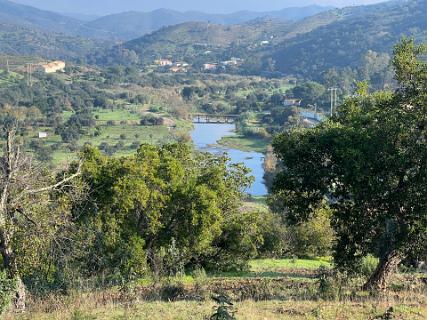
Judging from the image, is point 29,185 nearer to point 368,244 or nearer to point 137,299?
point 137,299

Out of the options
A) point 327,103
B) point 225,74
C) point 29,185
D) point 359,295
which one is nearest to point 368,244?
point 359,295

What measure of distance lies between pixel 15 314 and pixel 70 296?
670 millimetres

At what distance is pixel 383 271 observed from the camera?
855 centimetres

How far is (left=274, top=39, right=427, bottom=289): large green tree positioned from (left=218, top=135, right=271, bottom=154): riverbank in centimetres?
5460

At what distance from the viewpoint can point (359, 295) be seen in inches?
288

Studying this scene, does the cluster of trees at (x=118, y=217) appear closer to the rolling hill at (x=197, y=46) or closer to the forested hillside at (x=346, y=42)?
the forested hillside at (x=346, y=42)

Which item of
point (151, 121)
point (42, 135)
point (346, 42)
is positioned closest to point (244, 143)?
point (151, 121)

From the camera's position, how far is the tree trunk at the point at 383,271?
8.36 metres

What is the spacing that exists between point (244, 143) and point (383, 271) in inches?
2375

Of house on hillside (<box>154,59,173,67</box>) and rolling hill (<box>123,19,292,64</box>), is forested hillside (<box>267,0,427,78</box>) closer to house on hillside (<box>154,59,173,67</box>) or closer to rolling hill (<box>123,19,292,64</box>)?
rolling hill (<box>123,19,292,64</box>)

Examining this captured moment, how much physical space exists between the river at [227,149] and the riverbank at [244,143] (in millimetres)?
1021

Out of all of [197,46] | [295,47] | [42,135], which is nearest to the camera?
[42,135]

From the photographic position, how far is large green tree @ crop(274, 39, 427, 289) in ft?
26.1

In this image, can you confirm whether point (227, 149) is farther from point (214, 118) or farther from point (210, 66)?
point (210, 66)
